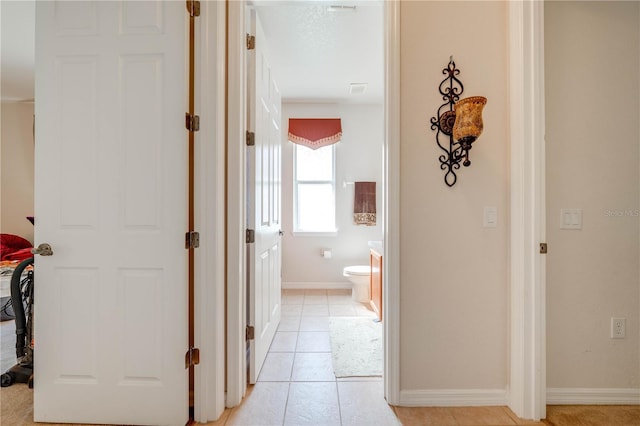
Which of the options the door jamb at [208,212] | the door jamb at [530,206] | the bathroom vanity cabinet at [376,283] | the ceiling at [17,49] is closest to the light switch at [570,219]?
the door jamb at [530,206]

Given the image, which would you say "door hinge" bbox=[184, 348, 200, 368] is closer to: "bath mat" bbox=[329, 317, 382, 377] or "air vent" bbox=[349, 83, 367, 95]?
"bath mat" bbox=[329, 317, 382, 377]

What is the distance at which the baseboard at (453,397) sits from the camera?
1.66 m

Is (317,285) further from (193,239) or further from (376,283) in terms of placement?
(193,239)

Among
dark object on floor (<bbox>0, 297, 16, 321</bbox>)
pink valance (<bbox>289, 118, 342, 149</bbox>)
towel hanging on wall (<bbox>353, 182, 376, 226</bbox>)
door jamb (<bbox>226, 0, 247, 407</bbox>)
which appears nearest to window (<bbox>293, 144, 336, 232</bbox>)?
pink valance (<bbox>289, 118, 342, 149</bbox>)

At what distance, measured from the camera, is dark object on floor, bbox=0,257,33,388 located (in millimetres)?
1652

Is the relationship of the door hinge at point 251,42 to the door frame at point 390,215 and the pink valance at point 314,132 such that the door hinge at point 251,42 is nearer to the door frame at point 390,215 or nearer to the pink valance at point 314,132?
the door frame at point 390,215

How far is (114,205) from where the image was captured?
148 centimetres

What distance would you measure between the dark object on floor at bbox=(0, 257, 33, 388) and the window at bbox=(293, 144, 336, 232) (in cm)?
283

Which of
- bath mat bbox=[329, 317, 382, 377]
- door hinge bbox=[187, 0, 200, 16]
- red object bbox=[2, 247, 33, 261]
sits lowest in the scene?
bath mat bbox=[329, 317, 382, 377]

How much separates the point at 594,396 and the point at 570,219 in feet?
3.31

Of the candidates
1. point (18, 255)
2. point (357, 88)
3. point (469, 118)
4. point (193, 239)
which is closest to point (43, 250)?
point (193, 239)

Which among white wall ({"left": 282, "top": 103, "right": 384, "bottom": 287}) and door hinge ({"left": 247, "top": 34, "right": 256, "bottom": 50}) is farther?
white wall ({"left": 282, "top": 103, "right": 384, "bottom": 287})

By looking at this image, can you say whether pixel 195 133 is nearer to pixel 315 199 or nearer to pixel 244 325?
pixel 244 325

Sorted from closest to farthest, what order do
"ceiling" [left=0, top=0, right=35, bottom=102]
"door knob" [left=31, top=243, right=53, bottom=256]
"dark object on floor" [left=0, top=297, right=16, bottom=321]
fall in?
"door knob" [left=31, top=243, right=53, bottom=256] → "ceiling" [left=0, top=0, right=35, bottom=102] → "dark object on floor" [left=0, top=297, right=16, bottom=321]
